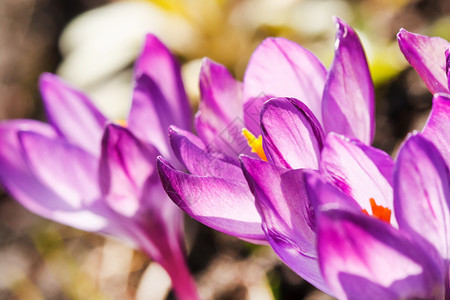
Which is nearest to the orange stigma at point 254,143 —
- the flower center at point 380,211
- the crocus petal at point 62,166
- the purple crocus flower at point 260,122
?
the purple crocus flower at point 260,122

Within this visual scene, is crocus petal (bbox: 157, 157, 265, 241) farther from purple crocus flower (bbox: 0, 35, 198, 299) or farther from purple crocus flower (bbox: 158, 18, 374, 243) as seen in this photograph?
purple crocus flower (bbox: 0, 35, 198, 299)

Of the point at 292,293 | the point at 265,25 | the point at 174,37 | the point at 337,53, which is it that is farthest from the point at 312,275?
the point at 174,37

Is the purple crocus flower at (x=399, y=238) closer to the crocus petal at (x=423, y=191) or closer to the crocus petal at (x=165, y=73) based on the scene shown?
the crocus petal at (x=423, y=191)

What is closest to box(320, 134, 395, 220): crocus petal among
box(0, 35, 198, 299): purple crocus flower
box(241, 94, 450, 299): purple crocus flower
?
box(241, 94, 450, 299): purple crocus flower

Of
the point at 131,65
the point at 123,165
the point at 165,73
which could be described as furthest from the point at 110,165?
the point at 131,65

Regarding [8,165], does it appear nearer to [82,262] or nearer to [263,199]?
[263,199]

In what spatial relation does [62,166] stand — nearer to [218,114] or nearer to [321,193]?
[218,114]
